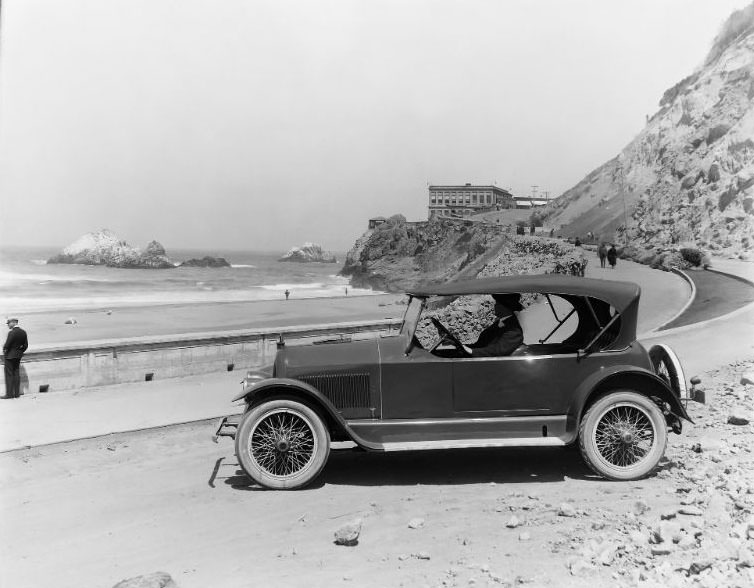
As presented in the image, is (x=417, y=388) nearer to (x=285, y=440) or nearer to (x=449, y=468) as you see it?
(x=449, y=468)

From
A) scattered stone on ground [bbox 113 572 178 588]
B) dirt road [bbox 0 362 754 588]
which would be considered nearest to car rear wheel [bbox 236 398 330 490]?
dirt road [bbox 0 362 754 588]

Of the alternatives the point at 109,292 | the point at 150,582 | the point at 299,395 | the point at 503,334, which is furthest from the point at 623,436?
the point at 109,292

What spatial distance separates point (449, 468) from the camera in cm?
612

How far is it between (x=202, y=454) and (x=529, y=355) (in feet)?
11.7

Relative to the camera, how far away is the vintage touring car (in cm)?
552

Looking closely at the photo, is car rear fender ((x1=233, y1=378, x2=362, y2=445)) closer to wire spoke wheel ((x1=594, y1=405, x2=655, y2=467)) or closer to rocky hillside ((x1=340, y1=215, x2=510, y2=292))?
wire spoke wheel ((x1=594, y1=405, x2=655, y2=467))

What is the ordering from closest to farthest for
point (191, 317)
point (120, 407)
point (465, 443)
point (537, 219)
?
point (465, 443) → point (120, 407) → point (191, 317) → point (537, 219)

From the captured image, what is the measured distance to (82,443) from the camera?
7.14m

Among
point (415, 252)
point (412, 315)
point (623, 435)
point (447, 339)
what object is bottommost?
point (623, 435)

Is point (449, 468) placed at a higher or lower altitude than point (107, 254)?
lower

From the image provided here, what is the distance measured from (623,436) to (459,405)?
1423mm

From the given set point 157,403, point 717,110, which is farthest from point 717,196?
point 157,403

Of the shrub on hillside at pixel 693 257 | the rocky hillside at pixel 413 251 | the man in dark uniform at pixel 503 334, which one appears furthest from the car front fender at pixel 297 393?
the rocky hillside at pixel 413 251

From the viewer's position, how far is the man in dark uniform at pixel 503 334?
5.67 metres
